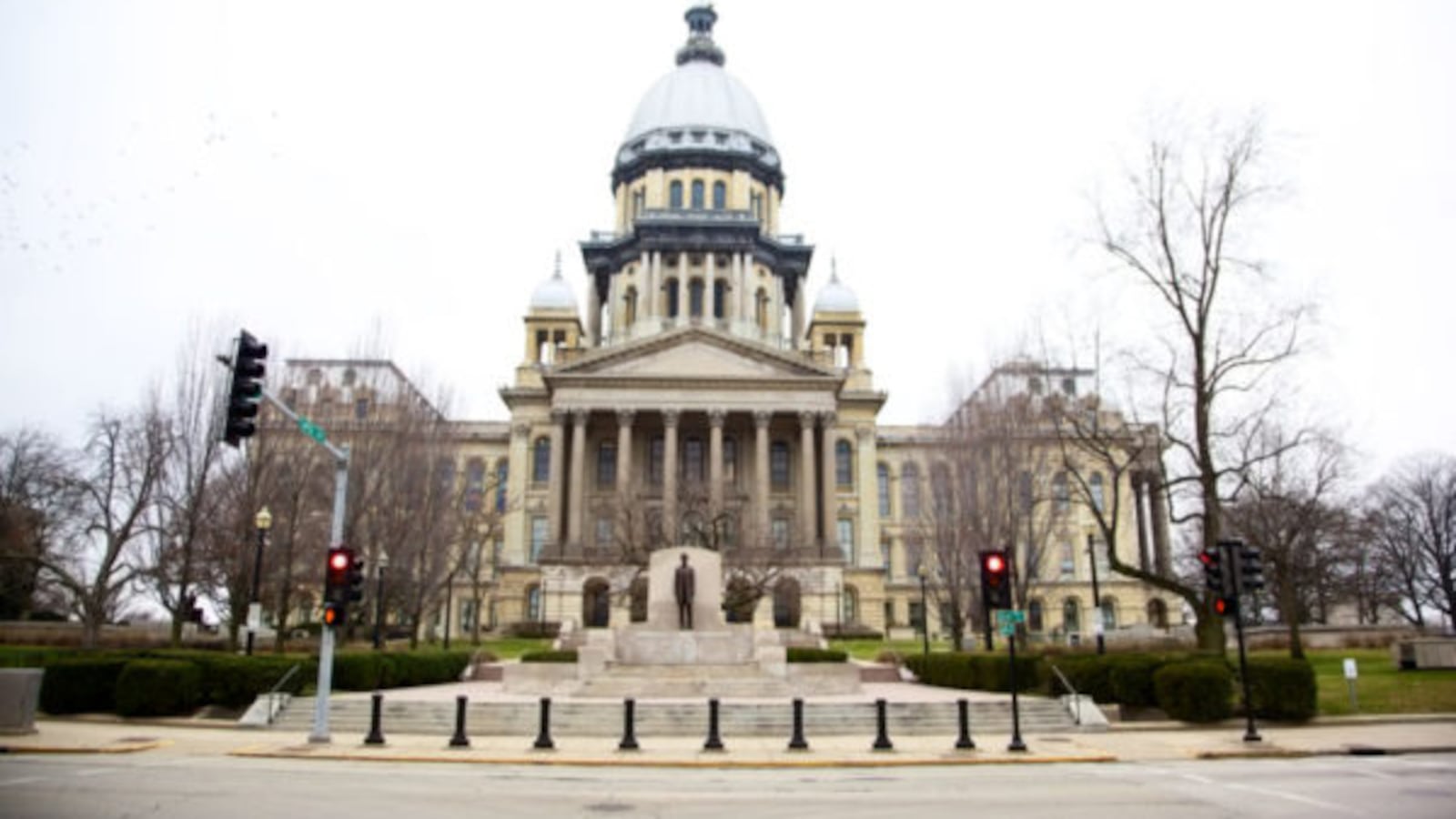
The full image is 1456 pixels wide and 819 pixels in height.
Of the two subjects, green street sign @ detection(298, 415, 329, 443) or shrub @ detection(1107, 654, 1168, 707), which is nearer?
green street sign @ detection(298, 415, 329, 443)

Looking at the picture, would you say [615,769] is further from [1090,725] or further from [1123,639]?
[1123,639]

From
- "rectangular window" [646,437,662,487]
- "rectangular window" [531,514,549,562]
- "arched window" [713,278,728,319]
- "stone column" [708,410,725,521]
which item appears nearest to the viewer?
"stone column" [708,410,725,521]

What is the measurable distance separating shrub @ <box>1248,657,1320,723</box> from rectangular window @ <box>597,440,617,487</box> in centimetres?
5377

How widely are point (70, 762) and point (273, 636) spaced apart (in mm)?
30924

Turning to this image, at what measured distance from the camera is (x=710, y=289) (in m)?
82.6

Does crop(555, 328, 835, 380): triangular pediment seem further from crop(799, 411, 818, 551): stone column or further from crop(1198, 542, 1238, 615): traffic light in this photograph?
crop(1198, 542, 1238, 615): traffic light

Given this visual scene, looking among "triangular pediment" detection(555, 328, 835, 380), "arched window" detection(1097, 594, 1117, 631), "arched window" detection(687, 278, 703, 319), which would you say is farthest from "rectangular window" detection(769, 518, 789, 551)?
"arched window" detection(1097, 594, 1117, 631)

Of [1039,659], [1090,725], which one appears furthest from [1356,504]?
[1090,725]

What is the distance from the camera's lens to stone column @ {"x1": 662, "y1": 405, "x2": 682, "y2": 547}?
57.8 metres

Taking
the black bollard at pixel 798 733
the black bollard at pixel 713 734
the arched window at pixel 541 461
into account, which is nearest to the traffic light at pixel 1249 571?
the black bollard at pixel 798 733

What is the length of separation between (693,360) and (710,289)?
53.9 feet

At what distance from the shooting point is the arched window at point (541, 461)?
7450 centimetres

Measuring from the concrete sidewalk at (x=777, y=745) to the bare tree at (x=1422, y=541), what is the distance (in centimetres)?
5000

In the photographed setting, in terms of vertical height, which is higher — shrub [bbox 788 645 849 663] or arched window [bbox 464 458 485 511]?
arched window [bbox 464 458 485 511]
